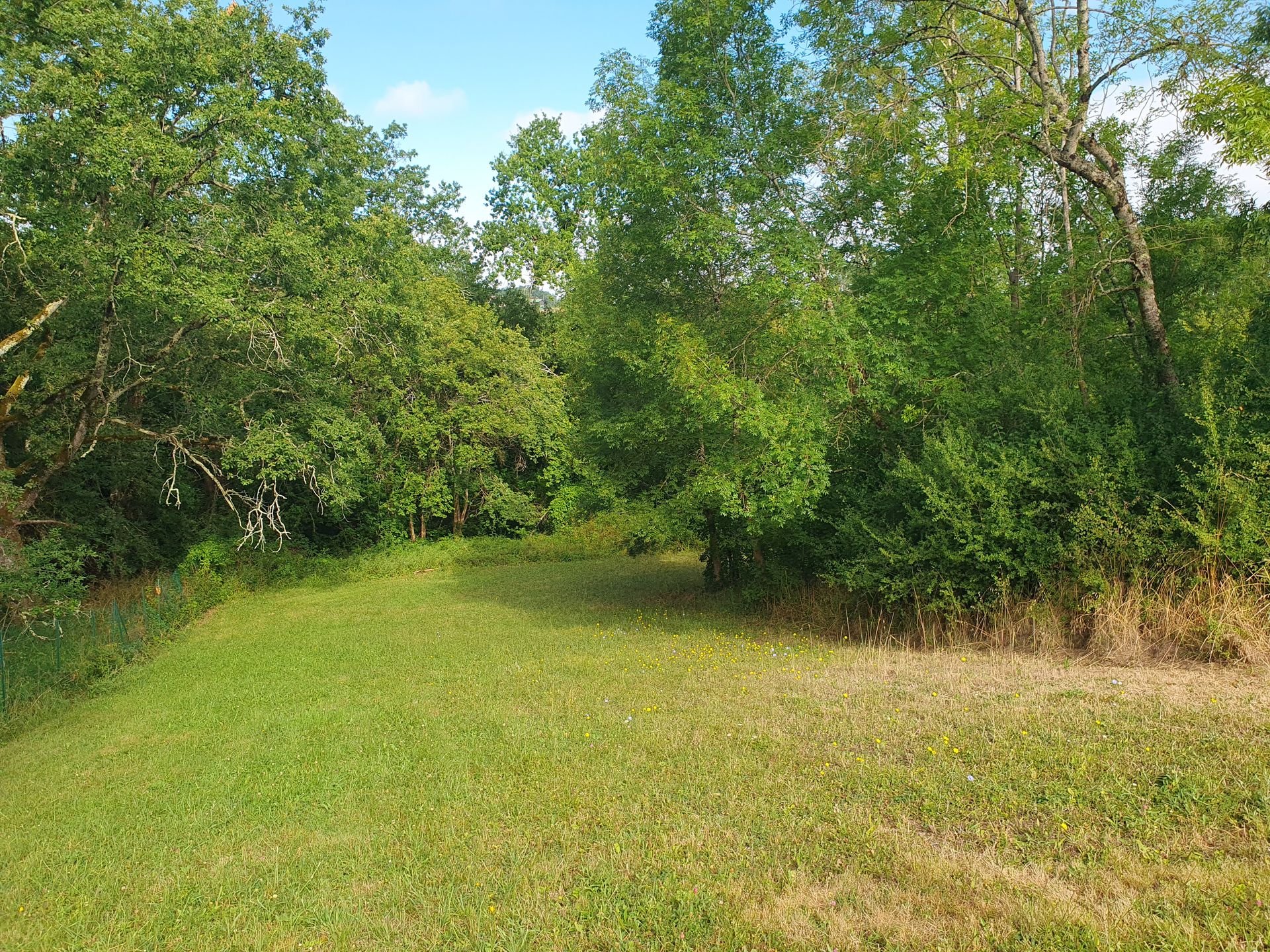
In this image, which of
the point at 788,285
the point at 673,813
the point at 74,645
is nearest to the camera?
the point at 673,813

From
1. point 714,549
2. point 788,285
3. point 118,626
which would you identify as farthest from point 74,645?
point 788,285

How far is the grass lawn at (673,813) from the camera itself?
379 cm

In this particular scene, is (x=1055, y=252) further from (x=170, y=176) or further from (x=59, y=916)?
(x=170, y=176)

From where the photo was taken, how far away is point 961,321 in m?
11.1

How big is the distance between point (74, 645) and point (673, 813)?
36.7ft

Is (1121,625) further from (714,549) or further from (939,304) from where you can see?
(714,549)

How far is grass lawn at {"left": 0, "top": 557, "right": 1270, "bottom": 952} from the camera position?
379 cm

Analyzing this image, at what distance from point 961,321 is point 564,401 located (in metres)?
16.7

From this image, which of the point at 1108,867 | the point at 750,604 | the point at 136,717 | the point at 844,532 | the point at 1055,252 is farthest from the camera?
the point at 750,604

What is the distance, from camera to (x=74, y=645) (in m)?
11.9

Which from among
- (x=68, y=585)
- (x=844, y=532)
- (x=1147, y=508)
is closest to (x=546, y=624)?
(x=844, y=532)

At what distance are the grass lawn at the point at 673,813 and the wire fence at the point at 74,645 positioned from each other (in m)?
1.46

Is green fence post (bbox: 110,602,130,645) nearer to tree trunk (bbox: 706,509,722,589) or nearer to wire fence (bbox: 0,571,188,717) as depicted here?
wire fence (bbox: 0,571,188,717)

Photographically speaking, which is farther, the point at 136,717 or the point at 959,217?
the point at 959,217
